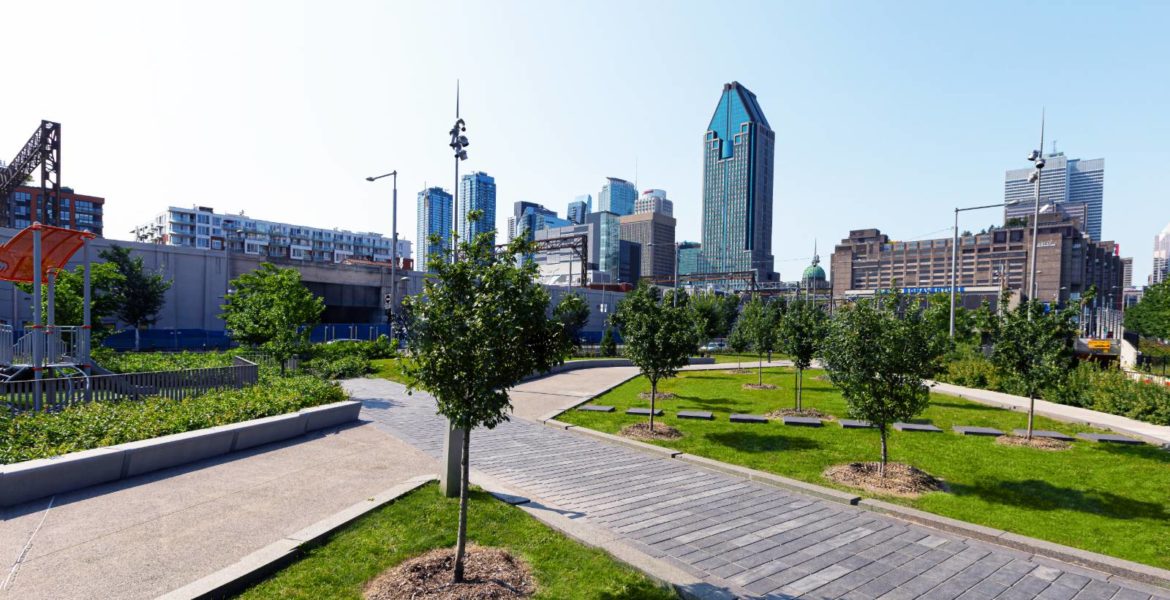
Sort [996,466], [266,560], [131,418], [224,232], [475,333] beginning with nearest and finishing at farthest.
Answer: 1. [475,333]
2. [266,560]
3. [131,418]
4. [996,466]
5. [224,232]

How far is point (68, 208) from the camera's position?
9506 cm

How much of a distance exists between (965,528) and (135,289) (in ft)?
138

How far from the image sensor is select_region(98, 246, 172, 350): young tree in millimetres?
34031

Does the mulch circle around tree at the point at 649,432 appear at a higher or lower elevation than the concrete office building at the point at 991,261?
lower

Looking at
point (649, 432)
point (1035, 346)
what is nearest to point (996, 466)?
point (1035, 346)

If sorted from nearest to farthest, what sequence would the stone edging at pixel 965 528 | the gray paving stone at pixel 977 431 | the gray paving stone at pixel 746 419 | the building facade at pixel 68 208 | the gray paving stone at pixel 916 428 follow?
the stone edging at pixel 965 528 → the gray paving stone at pixel 977 431 → the gray paving stone at pixel 916 428 → the gray paving stone at pixel 746 419 → the building facade at pixel 68 208

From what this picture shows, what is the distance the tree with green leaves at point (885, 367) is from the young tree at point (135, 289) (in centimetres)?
3813

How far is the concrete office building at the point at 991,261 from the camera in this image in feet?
495

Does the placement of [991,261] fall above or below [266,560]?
above

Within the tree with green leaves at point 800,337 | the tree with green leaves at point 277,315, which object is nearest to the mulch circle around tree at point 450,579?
the tree with green leaves at point 800,337

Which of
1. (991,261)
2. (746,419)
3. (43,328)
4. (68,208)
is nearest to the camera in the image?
(43,328)

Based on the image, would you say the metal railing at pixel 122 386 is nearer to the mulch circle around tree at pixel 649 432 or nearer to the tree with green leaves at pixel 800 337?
the mulch circle around tree at pixel 649 432

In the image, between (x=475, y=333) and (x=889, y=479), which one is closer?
(x=475, y=333)

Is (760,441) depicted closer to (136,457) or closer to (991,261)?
(136,457)
